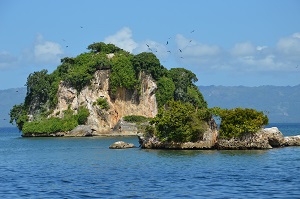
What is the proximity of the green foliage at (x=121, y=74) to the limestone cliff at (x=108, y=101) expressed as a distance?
67.2 inches

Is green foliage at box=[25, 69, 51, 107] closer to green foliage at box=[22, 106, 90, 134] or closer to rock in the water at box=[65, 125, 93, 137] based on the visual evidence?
green foliage at box=[22, 106, 90, 134]

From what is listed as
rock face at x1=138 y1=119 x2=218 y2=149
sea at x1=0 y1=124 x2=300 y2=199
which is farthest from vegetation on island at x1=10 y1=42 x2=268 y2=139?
sea at x1=0 y1=124 x2=300 y2=199

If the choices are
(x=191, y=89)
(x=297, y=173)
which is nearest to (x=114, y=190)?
(x=297, y=173)

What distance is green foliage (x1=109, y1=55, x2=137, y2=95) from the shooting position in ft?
356

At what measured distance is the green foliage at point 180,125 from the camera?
5722cm

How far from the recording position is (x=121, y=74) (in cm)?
10831

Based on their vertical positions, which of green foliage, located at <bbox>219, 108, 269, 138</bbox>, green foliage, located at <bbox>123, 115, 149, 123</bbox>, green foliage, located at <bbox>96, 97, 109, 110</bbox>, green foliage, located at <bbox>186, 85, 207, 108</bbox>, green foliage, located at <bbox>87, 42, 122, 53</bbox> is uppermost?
green foliage, located at <bbox>87, 42, 122, 53</bbox>

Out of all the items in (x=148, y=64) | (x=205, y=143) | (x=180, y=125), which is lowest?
(x=205, y=143)

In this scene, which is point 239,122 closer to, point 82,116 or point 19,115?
point 82,116

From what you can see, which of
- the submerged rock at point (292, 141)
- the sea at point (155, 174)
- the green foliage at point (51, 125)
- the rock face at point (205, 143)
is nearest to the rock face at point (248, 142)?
the rock face at point (205, 143)

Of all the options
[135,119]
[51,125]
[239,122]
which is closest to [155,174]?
[239,122]

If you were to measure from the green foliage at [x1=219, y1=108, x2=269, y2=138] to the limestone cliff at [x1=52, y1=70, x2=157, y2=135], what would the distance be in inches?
2007

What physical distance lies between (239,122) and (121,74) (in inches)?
2100

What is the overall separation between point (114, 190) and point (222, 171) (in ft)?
34.4
